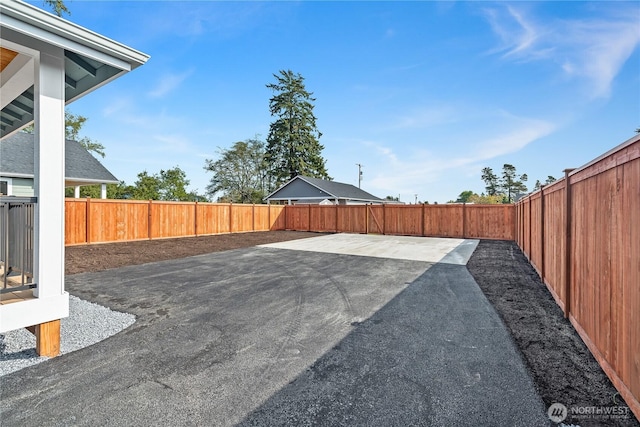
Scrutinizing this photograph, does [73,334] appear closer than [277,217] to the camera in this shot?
Yes

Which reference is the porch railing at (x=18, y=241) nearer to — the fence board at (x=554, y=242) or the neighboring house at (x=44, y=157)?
the neighboring house at (x=44, y=157)

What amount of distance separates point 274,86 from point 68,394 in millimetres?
36030

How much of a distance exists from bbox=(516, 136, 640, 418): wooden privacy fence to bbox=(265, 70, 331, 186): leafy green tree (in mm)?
30560

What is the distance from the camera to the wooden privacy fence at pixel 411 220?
45.6 feet

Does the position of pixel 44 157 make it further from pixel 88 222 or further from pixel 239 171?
pixel 239 171

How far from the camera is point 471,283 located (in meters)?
5.58

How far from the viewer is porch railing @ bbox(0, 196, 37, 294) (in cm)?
271

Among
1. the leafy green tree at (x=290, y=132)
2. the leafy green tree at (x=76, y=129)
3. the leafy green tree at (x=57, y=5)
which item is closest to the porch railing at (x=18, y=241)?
the leafy green tree at (x=57, y=5)

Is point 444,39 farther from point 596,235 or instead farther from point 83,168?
point 83,168

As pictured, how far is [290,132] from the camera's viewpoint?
3372 cm

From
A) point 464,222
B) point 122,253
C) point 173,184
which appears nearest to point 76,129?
point 173,184

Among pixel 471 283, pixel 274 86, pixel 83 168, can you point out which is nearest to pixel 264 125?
pixel 274 86

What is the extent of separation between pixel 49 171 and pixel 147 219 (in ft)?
34.9

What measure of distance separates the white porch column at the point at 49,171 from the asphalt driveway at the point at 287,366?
808mm
